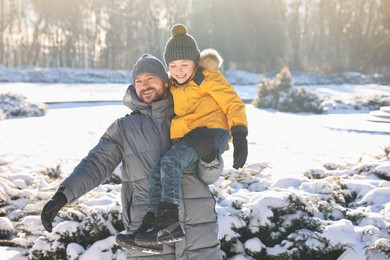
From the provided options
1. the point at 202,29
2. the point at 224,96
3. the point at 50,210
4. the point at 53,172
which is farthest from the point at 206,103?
the point at 202,29

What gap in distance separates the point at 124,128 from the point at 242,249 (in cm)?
192

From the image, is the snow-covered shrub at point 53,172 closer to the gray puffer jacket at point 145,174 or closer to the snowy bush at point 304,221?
the snowy bush at point 304,221

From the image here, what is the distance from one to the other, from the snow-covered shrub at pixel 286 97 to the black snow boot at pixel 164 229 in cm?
1423

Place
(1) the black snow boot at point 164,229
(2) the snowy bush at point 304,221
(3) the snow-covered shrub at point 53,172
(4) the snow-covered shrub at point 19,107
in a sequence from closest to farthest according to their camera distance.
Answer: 1. (1) the black snow boot at point 164,229
2. (2) the snowy bush at point 304,221
3. (3) the snow-covered shrub at point 53,172
4. (4) the snow-covered shrub at point 19,107

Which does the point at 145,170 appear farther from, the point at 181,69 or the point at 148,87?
the point at 181,69

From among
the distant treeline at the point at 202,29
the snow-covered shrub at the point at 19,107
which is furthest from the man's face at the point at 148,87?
the distant treeline at the point at 202,29

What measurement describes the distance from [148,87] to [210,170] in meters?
0.58

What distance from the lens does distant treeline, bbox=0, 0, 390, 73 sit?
36.7 meters

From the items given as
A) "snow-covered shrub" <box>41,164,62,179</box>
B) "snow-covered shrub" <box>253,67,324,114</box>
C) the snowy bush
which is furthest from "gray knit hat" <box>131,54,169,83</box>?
"snow-covered shrub" <box>253,67,324,114</box>

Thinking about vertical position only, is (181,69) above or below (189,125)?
above

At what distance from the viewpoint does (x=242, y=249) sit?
367cm

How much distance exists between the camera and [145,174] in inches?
89.4

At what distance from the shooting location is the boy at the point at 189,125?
2.08 metres

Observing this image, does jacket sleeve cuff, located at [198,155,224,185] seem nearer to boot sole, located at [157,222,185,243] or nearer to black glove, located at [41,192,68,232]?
boot sole, located at [157,222,185,243]
